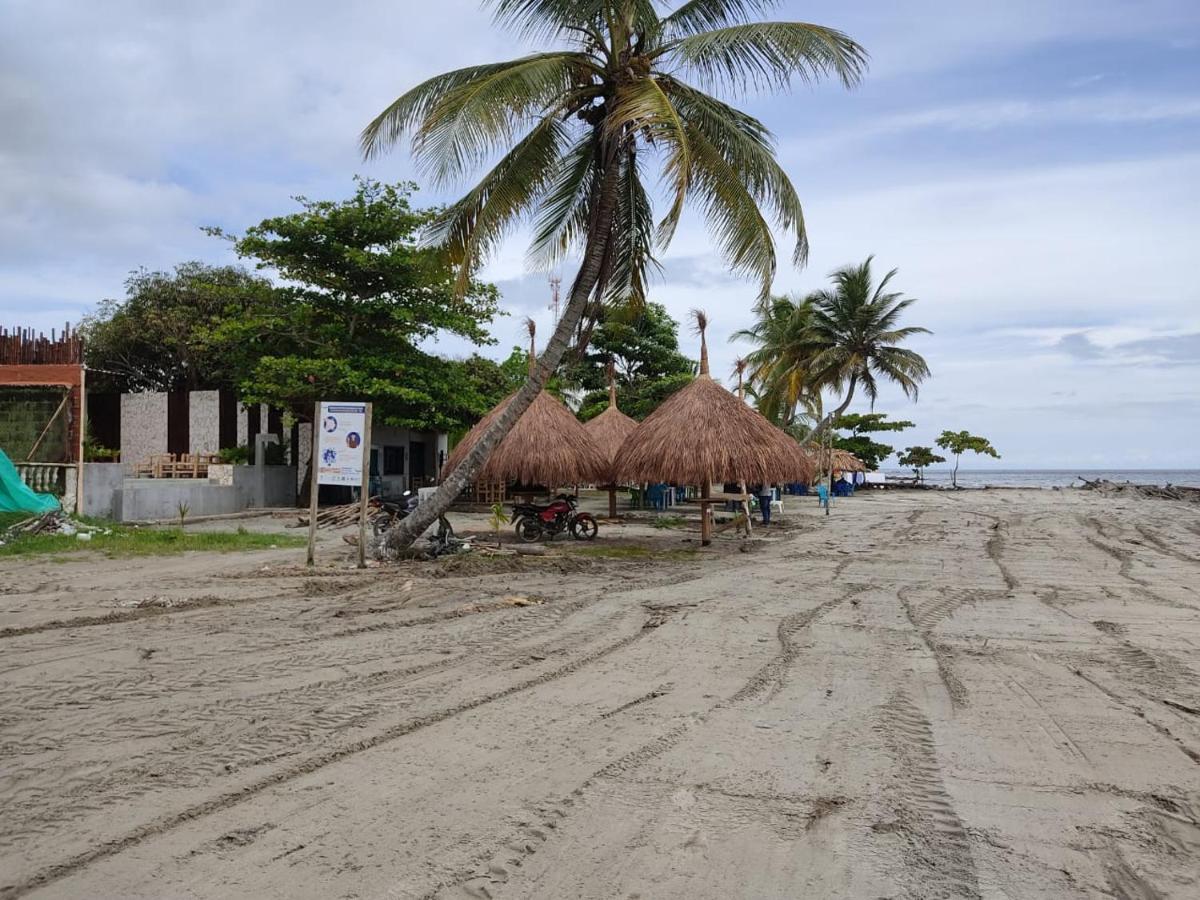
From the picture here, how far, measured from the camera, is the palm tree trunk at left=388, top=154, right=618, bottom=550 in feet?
33.8

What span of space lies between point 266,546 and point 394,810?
32.7 ft

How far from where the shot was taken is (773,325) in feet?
99.5

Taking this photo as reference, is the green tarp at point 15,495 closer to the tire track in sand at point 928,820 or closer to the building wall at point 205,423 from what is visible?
the building wall at point 205,423

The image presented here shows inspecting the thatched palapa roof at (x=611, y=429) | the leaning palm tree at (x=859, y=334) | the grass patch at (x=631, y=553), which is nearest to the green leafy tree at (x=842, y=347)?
the leaning palm tree at (x=859, y=334)

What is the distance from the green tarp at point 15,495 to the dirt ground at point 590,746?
664cm

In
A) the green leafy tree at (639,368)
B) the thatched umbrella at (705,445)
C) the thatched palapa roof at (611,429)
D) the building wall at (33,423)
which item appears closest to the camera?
the thatched umbrella at (705,445)

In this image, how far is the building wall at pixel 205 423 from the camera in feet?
77.2

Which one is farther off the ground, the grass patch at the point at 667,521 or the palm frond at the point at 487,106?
the palm frond at the point at 487,106

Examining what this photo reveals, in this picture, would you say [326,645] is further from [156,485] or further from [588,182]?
[156,485]

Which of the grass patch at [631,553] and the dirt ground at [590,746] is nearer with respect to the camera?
the dirt ground at [590,746]

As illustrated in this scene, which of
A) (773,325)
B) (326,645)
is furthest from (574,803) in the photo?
(773,325)

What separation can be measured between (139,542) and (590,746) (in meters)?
10.4

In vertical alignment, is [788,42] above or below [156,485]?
above

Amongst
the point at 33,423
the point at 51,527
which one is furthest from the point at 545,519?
the point at 33,423
